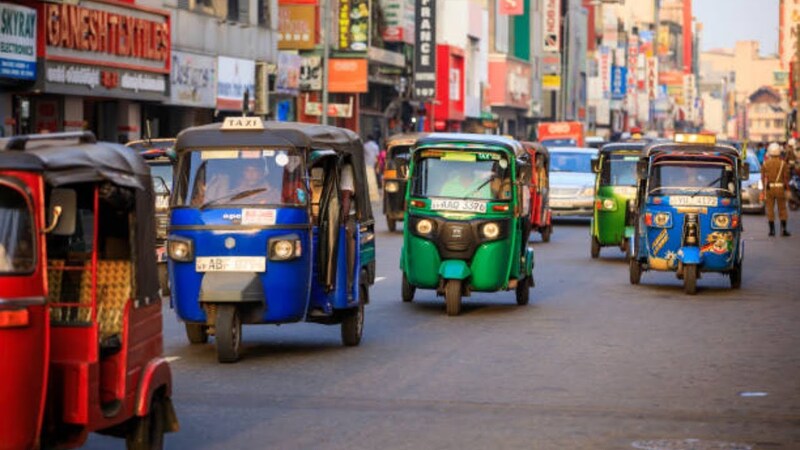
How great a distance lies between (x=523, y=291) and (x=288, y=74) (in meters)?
41.0

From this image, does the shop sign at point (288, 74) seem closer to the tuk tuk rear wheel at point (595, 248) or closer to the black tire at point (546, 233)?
the black tire at point (546, 233)

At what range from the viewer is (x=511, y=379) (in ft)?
49.5

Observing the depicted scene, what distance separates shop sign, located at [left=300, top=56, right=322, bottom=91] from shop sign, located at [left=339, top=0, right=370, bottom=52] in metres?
2.66

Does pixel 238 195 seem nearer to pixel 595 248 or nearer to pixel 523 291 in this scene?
pixel 523 291

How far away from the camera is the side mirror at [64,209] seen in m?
9.59

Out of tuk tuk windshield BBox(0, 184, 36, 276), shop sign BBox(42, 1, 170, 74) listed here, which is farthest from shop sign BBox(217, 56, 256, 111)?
tuk tuk windshield BBox(0, 184, 36, 276)

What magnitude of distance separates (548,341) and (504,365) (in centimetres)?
224

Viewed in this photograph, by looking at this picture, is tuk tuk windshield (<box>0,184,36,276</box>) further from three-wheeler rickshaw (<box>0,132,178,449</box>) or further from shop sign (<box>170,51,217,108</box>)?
shop sign (<box>170,51,217,108</box>)

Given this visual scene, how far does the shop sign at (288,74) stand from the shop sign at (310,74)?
1.37 meters

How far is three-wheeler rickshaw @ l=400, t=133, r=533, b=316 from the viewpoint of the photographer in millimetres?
21078

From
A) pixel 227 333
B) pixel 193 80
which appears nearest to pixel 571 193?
pixel 193 80

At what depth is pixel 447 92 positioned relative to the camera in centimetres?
9388

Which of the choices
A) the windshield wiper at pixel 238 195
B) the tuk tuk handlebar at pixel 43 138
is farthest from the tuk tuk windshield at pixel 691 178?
the tuk tuk handlebar at pixel 43 138

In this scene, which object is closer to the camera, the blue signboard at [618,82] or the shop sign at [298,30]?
the shop sign at [298,30]
